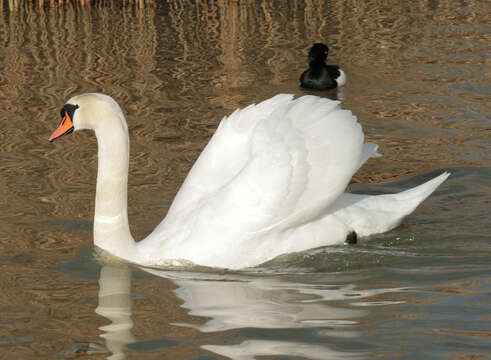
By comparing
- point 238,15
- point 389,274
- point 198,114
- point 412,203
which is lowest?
point 389,274

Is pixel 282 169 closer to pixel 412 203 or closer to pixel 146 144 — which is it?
pixel 412 203

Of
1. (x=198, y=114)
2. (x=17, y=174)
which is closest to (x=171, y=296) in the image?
(x=17, y=174)

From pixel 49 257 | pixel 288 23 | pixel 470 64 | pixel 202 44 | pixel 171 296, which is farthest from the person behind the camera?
pixel 288 23

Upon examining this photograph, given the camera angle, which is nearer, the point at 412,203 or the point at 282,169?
the point at 282,169

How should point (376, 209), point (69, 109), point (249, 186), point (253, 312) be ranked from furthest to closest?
point (376, 209), point (69, 109), point (249, 186), point (253, 312)

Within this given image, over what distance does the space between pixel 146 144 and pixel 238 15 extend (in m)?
8.14

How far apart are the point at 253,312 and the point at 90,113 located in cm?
161

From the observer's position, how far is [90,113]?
578cm

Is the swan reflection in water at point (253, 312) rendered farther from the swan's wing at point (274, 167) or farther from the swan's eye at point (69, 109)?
the swan's eye at point (69, 109)

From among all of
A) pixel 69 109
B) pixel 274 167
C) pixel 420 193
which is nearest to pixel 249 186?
pixel 274 167

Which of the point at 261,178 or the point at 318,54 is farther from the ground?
the point at 318,54

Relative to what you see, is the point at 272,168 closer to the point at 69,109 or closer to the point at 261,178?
the point at 261,178

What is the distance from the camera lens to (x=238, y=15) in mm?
16781

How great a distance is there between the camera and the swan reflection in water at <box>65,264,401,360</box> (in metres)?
4.68
